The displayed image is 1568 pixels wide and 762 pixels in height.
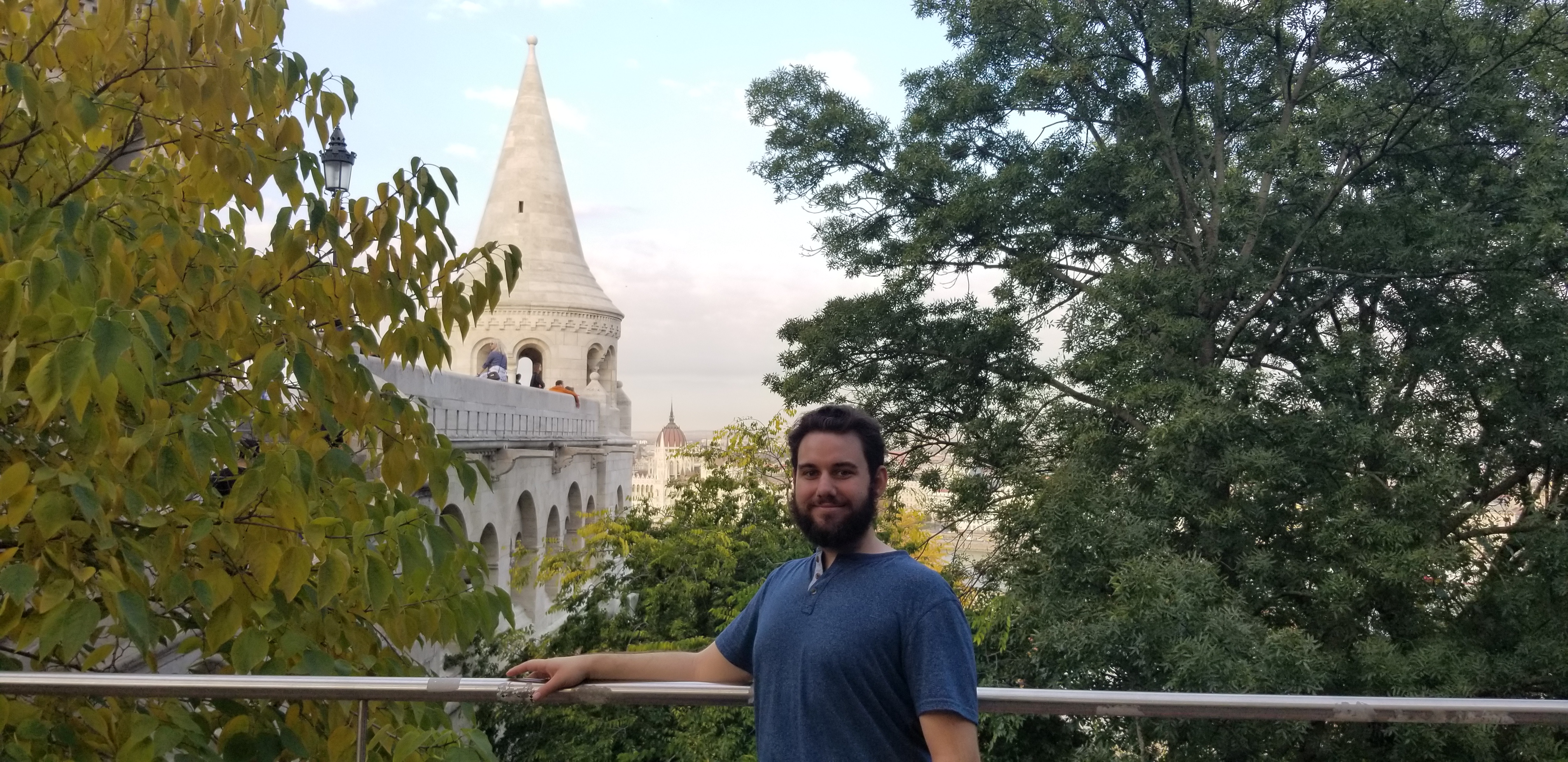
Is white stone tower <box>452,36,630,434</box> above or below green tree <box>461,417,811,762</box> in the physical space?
above

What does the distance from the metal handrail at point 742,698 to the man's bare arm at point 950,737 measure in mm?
233

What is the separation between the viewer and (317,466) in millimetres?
2592

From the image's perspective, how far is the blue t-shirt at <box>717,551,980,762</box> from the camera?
5.55 ft

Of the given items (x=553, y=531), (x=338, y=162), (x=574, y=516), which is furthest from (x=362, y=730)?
(x=574, y=516)

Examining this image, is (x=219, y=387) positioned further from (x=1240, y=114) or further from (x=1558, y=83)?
(x=1240, y=114)

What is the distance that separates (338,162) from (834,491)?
6.86m

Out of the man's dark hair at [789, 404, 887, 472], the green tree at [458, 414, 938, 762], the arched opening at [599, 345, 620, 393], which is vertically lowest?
the green tree at [458, 414, 938, 762]

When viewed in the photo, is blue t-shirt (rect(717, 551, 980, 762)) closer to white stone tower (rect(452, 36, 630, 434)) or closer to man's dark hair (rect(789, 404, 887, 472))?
man's dark hair (rect(789, 404, 887, 472))

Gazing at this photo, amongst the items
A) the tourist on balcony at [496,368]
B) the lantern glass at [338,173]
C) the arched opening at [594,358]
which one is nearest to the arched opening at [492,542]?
the tourist on balcony at [496,368]

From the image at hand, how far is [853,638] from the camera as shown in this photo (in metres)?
1.74

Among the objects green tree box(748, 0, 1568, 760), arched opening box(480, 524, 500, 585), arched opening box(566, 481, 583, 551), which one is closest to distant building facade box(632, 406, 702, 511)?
arched opening box(566, 481, 583, 551)

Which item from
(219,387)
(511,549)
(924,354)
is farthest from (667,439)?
(219,387)

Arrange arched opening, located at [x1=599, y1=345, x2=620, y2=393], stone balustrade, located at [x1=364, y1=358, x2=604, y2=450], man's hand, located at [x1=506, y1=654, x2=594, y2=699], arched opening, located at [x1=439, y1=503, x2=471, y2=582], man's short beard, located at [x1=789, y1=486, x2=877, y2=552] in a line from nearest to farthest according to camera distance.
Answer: man's short beard, located at [x1=789, y1=486, x2=877, y2=552], man's hand, located at [x1=506, y1=654, x2=594, y2=699], arched opening, located at [x1=439, y1=503, x2=471, y2=582], stone balustrade, located at [x1=364, y1=358, x2=604, y2=450], arched opening, located at [x1=599, y1=345, x2=620, y2=393]

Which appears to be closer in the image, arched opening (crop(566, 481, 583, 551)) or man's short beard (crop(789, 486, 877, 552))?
man's short beard (crop(789, 486, 877, 552))
